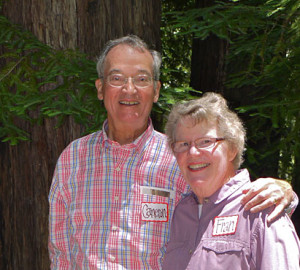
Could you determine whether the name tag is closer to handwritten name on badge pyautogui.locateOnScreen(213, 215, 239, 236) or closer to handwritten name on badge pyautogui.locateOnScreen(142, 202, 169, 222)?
handwritten name on badge pyautogui.locateOnScreen(142, 202, 169, 222)

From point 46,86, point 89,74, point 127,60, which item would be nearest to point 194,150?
point 127,60

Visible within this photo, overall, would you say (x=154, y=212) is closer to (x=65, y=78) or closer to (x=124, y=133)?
(x=124, y=133)

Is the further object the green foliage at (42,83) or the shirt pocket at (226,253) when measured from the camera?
the green foliage at (42,83)

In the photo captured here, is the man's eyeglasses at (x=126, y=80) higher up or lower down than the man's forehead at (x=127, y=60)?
lower down

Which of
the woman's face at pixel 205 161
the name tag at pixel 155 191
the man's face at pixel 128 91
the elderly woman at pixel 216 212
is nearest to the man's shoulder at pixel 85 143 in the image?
the man's face at pixel 128 91

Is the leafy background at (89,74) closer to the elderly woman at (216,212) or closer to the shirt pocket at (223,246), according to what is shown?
the elderly woman at (216,212)

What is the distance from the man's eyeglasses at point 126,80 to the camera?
9.12 ft

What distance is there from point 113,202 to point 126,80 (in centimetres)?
68

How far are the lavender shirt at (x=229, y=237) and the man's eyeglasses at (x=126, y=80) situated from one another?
2.37 feet

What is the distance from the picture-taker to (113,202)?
2.68 meters

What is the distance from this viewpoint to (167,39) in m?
6.62

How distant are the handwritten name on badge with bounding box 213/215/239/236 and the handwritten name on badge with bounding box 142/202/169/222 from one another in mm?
504

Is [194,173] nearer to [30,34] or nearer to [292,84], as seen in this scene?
[292,84]

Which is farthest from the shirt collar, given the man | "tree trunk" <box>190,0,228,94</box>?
"tree trunk" <box>190,0,228,94</box>
